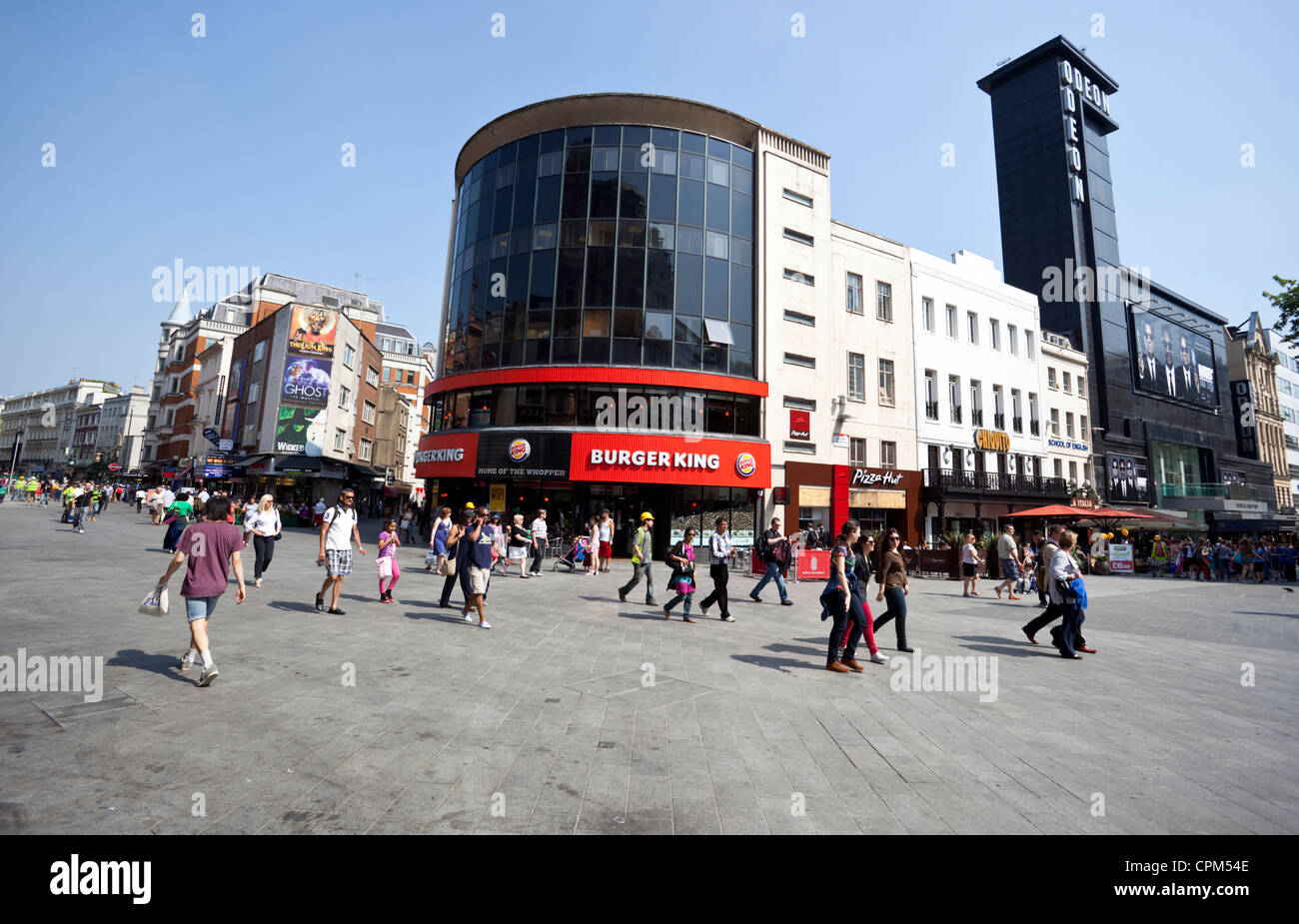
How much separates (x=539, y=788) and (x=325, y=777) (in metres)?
1.42

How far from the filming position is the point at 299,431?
39.4 metres

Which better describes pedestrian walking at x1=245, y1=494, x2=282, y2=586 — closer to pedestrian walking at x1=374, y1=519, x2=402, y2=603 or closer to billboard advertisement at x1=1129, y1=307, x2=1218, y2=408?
pedestrian walking at x1=374, y1=519, x2=402, y2=603

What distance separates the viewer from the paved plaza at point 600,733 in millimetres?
3549

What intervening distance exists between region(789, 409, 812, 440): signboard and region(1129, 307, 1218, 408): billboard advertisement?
39.1 metres

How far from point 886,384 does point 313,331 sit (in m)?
37.8

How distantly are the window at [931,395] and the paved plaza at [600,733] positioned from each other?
79.9 ft

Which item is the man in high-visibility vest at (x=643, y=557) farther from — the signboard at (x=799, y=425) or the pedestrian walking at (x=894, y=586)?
the signboard at (x=799, y=425)

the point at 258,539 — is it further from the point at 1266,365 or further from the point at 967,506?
the point at 1266,365

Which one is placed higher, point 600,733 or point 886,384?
point 886,384

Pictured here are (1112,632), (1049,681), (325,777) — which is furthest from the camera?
(1112,632)

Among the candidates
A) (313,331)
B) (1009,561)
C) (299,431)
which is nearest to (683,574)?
(1009,561)

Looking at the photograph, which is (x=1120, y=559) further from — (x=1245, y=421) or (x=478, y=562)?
(x=1245, y=421)

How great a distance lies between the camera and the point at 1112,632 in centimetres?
1147
